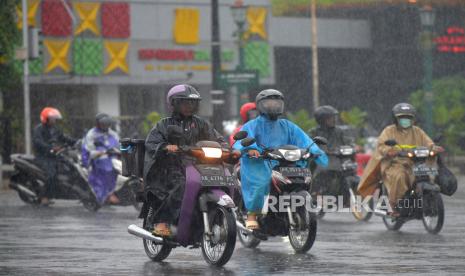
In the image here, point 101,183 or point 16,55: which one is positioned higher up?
point 16,55

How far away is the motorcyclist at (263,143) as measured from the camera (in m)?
14.3

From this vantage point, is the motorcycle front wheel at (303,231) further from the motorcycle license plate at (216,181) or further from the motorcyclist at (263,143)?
the motorcycle license plate at (216,181)

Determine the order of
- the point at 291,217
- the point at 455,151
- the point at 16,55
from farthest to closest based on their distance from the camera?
the point at 455,151 < the point at 16,55 < the point at 291,217

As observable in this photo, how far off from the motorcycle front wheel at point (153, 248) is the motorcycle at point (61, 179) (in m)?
9.52

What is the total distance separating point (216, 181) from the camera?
12.5m

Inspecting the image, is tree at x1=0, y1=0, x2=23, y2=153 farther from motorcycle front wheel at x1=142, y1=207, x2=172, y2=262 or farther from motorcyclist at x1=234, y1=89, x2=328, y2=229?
motorcycle front wheel at x1=142, y1=207, x2=172, y2=262

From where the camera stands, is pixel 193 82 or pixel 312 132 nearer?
pixel 312 132

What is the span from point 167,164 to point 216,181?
26.4 inches

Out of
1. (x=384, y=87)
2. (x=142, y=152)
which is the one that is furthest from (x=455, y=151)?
(x=142, y=152)

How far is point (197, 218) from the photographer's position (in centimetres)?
1265

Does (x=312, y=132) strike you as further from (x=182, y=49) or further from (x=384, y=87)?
(x=384, y=87)

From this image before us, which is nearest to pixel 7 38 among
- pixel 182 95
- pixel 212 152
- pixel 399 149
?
pixel 399 149

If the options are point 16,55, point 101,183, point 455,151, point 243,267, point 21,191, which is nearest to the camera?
point 243,267

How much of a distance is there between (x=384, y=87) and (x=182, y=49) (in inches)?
552
